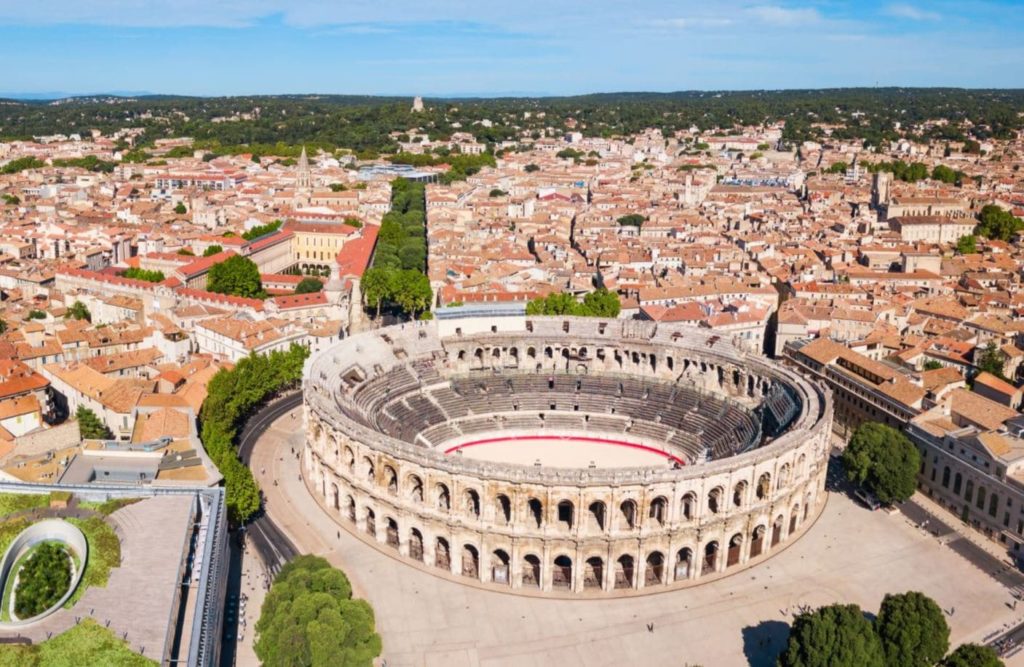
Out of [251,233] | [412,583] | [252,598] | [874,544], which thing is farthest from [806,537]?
[251,233]

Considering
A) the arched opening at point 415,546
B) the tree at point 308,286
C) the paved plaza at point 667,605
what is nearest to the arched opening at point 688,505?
the paved plaza at point 667,605

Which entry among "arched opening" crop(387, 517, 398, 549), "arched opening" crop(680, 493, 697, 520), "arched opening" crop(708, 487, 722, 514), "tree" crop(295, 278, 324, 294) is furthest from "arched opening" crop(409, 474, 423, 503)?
"tree" crop(295, 278, 324, 294)

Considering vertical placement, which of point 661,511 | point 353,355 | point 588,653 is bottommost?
point 588,653

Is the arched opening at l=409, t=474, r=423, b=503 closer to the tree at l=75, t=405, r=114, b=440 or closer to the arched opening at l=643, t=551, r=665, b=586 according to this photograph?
the arched opening at l=643, t=551, r=665, b=586

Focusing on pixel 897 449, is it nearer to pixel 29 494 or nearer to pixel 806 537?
pixel 806 537

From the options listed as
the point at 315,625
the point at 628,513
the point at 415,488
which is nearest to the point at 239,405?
the point at 415,488

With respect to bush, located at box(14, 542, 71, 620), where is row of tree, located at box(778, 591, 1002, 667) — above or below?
below
